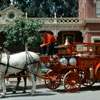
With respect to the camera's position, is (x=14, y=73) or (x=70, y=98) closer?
(x=70, y=98)

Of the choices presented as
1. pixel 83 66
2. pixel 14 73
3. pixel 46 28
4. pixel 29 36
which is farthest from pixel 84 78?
pixel 46 28

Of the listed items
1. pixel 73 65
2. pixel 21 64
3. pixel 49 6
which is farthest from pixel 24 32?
pixel 49 6

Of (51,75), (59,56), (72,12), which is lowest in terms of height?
(51,75)

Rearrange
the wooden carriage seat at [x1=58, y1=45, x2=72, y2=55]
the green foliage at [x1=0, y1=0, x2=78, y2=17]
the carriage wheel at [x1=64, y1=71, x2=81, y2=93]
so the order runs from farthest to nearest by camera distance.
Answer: the green foliage at [x1=0, y1=0, x2=78, y2=17], the wooden carriage seat at [x1=58, y1=45, x2=72, y2=55], the carriage wheel at [x1=64, y1=71, x2=81, y2=93]

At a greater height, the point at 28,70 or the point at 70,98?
the point at 28,70

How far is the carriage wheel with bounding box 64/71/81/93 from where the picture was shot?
881cm

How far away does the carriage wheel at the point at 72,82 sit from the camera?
8.81m

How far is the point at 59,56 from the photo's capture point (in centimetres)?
940

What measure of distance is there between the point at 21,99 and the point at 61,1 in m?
34.4

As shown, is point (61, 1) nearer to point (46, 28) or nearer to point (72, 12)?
point (72, 12)

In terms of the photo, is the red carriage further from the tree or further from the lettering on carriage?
the tree

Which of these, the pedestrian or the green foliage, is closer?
the pedestrian

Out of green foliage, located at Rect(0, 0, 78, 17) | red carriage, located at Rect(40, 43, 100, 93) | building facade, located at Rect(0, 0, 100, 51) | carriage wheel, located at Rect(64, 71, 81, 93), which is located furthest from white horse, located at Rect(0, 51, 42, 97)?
green foliage, located at Rect(0, 0, 78, 17)

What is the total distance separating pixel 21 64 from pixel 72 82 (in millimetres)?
2142
